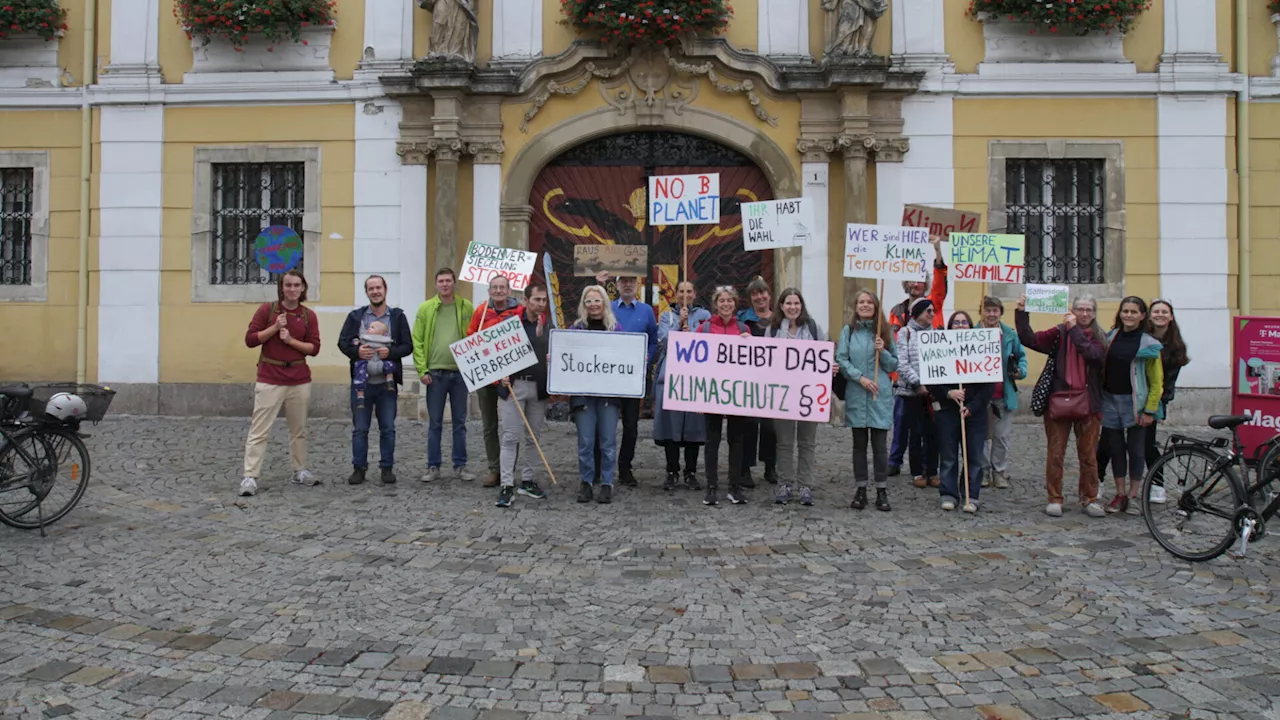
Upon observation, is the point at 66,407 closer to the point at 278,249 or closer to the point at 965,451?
the point at 965,451

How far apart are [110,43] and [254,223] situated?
10.4ft

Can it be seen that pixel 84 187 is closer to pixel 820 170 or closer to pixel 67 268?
pixel 67 268

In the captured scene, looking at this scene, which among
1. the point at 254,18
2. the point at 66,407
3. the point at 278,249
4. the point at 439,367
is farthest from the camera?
the point at 278,249

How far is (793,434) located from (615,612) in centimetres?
311

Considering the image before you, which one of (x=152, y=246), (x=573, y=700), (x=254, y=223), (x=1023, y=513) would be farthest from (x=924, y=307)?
(x=152, y=246)

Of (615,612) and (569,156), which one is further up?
(569,156)

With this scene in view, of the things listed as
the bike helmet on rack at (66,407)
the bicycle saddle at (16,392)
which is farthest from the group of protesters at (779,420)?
the bicycle saddle at (16,392)

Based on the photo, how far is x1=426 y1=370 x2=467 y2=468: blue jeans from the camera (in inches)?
346

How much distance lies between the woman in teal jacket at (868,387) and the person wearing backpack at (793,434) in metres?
0.28

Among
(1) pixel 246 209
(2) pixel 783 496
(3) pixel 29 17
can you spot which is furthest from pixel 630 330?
(3) pixel 29 17

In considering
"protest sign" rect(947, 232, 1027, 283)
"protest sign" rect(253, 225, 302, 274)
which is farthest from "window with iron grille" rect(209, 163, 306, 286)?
"protest sign" rect(947, 232, 1027, 283)

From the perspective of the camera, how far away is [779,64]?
13.0 metres

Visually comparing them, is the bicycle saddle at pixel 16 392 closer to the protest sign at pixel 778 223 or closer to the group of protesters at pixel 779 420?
the group of protesters at pixel 779 420

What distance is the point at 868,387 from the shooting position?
7.66 metres
